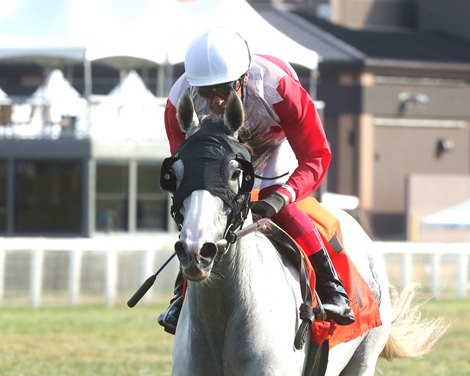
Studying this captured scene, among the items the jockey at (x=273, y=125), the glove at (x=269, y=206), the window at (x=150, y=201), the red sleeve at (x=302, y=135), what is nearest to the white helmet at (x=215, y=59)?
the jockey at (x=273, y=125)

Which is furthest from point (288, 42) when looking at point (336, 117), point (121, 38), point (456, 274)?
point (336, 117)

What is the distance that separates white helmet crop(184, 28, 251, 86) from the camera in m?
5.05

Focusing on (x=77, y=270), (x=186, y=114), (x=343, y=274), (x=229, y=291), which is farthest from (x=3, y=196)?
(x=186, y=114)

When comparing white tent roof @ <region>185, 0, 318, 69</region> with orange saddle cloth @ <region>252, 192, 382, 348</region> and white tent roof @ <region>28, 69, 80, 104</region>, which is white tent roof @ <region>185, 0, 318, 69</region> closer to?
white tent roof @ <region>28, 69, 80, 104</region>

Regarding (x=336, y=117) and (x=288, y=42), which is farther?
(x=336, y=117)

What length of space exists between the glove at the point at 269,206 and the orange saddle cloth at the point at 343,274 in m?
0.78

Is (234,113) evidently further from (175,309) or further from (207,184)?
(175,309)

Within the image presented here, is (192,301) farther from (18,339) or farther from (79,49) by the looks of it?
(79,49)

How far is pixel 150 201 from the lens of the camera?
88.7 feet

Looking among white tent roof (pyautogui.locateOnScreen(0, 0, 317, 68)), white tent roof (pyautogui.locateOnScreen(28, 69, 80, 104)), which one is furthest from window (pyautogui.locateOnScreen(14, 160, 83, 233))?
white tent roof (pyautogui.locateOnScreen(0, 0, 317, 68))

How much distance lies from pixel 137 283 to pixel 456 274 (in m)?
5.25

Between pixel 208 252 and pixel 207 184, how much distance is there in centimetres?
26

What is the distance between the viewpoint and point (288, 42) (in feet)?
86.1

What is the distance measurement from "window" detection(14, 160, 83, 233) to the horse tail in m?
19.9
